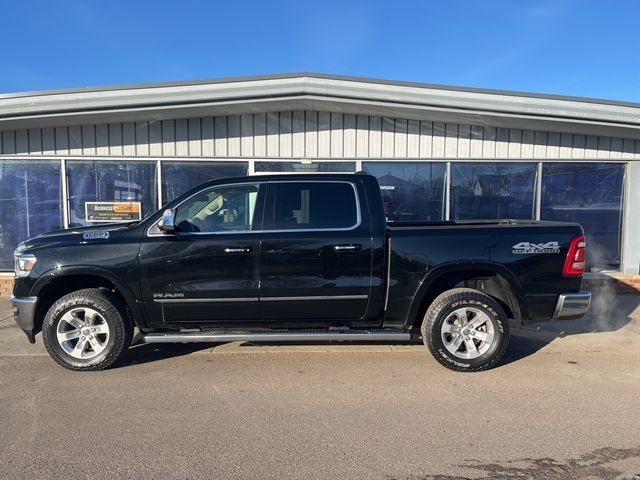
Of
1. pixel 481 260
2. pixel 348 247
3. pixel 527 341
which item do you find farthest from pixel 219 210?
pixel 527 341

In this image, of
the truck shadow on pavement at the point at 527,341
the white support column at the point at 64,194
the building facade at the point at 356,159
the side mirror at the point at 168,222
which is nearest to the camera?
the side mirror at the point at 168,222

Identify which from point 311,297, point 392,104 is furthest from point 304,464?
point 392,104

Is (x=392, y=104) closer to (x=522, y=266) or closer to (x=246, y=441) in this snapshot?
(x=522, y=266)

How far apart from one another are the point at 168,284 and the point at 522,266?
3494 mm

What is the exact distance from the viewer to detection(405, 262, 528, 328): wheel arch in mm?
4332

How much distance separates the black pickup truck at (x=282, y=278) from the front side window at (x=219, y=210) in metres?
0.01

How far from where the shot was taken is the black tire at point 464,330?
4.32 m

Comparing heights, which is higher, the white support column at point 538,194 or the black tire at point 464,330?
the white support column at point 538,194

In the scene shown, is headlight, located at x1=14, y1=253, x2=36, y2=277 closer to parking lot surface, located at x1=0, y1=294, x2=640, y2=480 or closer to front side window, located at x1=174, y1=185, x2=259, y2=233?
parking lot surface, located at x1=0, y1=294, x2=640, y2=480

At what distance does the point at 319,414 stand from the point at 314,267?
4.55 feet

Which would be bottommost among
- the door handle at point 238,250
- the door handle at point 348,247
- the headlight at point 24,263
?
the headlight at point 24,263

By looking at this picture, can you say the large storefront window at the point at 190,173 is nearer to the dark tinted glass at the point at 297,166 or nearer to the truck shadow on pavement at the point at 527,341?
the dark tinted glass at the point at 297,166

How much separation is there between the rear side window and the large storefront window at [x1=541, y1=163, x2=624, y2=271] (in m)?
5.30

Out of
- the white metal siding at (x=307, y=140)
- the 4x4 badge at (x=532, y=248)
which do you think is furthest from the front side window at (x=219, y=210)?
the white metal siding at (x=307, y=140)
